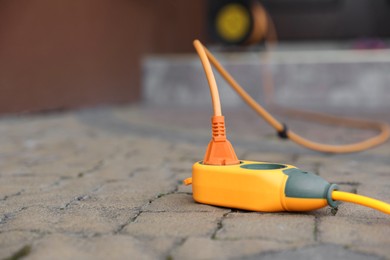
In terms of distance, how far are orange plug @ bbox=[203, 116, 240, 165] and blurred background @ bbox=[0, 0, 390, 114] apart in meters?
2.51

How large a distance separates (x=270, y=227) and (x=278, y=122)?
1114mm

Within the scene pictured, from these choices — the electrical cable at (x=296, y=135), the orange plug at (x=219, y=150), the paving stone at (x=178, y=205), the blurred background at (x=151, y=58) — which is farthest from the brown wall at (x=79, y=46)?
the orange plug at (x=219, y=150)

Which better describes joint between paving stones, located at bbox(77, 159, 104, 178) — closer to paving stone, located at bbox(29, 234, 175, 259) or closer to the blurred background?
paving stone, located at bbox(29, 234, 175, 259)

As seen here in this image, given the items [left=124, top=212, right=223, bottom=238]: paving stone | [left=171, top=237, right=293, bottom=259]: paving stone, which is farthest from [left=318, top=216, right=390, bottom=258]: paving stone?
[left=124, top=212, right=223, bottom=238]: paving stone

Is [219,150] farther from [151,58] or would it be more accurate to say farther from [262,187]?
[151,58]

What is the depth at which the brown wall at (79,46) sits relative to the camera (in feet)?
12.9

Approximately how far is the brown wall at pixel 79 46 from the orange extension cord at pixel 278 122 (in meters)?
1.58

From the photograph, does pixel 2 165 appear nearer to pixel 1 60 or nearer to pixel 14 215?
pixel 14 215

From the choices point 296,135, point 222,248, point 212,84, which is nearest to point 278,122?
point 296,135

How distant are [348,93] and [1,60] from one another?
263cm

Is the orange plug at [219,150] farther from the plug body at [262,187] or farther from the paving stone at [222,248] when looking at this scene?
the paving stone at [222,248]

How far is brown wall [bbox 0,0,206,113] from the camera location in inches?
155

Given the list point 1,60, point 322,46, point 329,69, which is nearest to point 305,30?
point 322,46

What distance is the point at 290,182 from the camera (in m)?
1.44
